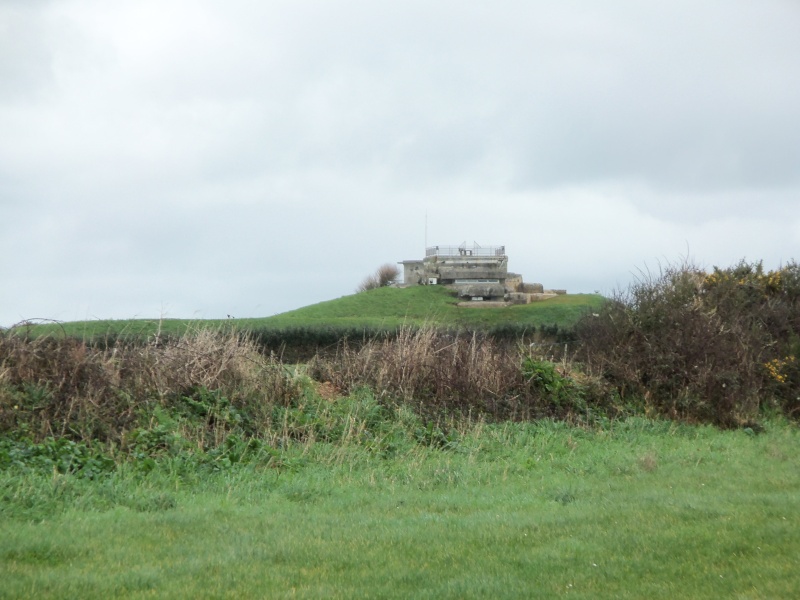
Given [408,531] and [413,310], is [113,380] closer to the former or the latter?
[408,531]

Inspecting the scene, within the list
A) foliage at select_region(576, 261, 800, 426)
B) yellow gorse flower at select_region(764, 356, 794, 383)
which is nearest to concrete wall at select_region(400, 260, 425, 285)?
foliage at select_region(576, 261, 800, 426)

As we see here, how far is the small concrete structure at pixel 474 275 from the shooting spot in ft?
154

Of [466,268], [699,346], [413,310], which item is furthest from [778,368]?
[466,268]

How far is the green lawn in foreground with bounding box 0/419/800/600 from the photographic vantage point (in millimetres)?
5562

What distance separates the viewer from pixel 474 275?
5194 centimetres

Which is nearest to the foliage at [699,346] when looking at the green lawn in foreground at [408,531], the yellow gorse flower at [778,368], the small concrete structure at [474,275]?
the yellow gorse flower at [778,368]

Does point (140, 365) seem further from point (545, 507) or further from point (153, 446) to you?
point (545, 507)

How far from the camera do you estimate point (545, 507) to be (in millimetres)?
8312

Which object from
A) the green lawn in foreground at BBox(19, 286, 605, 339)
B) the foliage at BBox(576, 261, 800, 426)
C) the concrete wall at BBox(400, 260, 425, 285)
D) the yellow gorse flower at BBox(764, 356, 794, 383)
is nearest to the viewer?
the foliage at BBox(576, 261, 800, 426)

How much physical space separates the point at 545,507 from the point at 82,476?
17.7ft

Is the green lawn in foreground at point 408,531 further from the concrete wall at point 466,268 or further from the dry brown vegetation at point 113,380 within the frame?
the concrete wall at point 466,268

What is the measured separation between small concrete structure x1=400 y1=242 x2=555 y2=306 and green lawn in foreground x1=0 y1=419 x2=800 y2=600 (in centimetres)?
3473

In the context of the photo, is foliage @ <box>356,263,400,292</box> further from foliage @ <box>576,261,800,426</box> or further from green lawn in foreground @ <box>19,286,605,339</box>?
foliage @ <box>576,261,800,426</box>

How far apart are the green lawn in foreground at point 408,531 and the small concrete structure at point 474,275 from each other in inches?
1367
